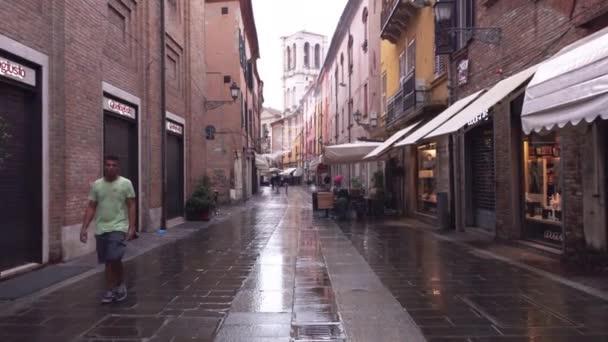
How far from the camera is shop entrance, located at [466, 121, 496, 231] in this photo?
1184 cm

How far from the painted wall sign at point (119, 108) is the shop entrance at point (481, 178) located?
8.14 m

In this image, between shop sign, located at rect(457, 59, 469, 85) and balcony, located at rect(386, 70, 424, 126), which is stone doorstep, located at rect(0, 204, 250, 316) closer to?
balcony, located at rect(386, 70, 424, 126)

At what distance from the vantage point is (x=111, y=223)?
5.87 metres

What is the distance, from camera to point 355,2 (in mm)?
29328

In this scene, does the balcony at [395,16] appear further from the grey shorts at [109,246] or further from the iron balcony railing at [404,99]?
the grey shorts at [109,246]

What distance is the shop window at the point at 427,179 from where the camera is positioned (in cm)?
1558

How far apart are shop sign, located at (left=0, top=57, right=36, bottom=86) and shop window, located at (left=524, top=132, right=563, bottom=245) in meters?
8.42

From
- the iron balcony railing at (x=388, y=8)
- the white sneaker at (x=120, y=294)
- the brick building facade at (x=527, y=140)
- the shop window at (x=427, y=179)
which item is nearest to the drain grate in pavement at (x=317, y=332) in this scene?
the white sneaker at (x=120, y=294)

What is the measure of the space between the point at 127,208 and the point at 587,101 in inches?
201

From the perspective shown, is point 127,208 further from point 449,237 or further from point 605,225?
point 449,237

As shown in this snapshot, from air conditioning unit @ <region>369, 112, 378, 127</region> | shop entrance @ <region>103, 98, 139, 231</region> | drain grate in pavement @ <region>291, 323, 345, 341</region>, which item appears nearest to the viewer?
drain grate in pavement @ <region>291, 323, 345, 341</region>

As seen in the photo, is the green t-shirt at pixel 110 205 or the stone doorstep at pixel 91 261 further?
the green t-shirt at pixel 110 205

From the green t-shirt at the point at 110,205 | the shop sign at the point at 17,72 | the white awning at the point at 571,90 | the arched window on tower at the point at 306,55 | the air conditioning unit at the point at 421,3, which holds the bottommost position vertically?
the green t-shirt at the point at 110,205

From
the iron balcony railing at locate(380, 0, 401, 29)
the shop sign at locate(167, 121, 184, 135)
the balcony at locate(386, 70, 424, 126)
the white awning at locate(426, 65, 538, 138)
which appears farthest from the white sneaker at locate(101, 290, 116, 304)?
the iron balcony railing at locate(380, 0, 401, 29)
